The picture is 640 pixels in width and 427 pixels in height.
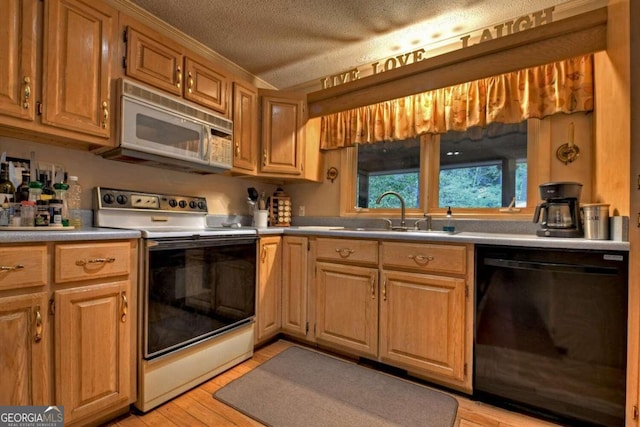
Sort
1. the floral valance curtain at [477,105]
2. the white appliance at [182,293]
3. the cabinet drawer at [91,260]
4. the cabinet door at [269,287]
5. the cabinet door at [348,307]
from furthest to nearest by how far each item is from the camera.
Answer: the cabinet door at [269,287], the cabinet door at [348,307], the floral valance curtain at [477,105], the white appliance at [182,293], the cabinet drawer at [91,260]

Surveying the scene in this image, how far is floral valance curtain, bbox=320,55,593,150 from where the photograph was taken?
1828 millimetres

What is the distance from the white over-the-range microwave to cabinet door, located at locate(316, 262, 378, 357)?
1151 millimetres

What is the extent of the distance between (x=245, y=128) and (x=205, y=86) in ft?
1.45

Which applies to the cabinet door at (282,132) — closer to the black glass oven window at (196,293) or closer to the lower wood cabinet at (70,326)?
the black glass oven window at (196,293)

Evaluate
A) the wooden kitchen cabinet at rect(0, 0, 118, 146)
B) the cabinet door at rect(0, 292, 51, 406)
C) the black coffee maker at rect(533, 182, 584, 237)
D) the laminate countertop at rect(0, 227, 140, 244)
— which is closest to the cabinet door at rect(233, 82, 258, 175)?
the wooden kitchen cabinet at rect(0, 0, 118, 146)

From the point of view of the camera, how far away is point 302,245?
2.29 m

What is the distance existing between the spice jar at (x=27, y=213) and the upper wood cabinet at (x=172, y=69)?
87 centimetres

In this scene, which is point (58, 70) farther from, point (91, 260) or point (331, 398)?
point (331, 398)

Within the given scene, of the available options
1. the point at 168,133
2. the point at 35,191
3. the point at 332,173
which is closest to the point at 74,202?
the point at 35,191

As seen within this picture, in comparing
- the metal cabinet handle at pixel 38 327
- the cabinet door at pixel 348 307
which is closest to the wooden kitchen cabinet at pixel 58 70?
the metal cabinet handle at pixel 38 327

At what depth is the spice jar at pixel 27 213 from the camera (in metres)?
1.41

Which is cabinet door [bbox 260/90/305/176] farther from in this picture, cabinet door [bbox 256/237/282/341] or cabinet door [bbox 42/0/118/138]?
cabinet door [bbox 42/0/118/138]

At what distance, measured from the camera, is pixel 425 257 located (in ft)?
5.76

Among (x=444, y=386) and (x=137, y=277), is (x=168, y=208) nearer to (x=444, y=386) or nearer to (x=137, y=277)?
(x=137, y=277)
